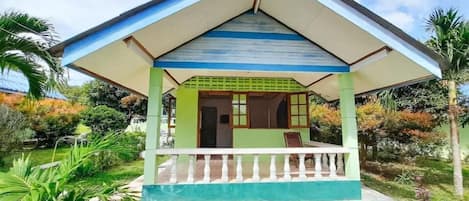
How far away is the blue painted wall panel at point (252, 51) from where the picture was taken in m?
5.12

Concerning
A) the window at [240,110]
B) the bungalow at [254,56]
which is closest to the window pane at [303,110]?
the window at [240,110]

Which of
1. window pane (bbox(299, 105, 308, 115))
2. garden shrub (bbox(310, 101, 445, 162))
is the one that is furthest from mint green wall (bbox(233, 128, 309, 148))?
garden shrub (bbox(310, 101, 445, 162))

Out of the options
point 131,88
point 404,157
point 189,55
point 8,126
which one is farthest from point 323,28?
point 8,126

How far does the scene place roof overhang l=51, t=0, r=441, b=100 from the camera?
4.00 meters

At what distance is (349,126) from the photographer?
5250mm

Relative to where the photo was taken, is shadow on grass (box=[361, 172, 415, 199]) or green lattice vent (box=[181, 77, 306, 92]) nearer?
shadow on grass (box=[361, 172, 415, 199])

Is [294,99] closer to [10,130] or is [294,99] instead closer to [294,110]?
[294,110]

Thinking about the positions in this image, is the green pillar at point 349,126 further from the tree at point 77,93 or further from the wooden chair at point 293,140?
the tree at point 77,93

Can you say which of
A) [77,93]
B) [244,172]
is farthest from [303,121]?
[77,93]

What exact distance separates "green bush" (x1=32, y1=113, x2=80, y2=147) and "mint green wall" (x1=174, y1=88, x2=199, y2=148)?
1006 centimetres

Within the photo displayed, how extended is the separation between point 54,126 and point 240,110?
12357 mm

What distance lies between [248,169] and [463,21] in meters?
6.37

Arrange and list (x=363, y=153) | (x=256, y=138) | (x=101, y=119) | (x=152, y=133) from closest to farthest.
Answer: (x=152, y=133), (x=256, y=138), (x=363, y=153), (x=101, y=119)

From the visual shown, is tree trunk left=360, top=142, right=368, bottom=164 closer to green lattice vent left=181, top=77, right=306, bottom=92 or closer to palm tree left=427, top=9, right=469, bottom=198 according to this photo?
palm tree left=427, top=9, right=469, bottom=198
